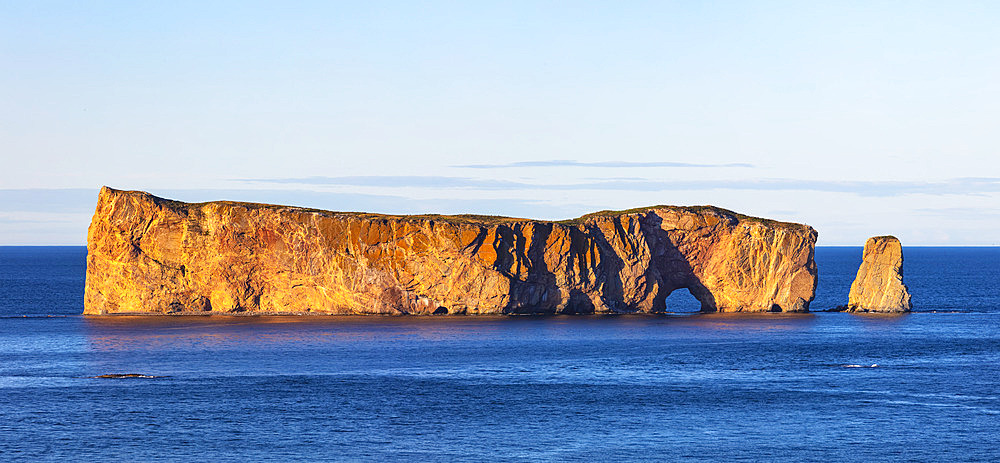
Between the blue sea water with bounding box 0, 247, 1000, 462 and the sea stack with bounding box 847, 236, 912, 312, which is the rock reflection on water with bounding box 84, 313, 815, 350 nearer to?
the blue sea water with bounding box 0, 247, 1000, 462

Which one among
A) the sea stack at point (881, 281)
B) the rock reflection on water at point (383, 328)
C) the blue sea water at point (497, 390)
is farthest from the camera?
the sea stack at point (881, 281)

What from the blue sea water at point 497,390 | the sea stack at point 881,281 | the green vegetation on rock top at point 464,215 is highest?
the green vegetation on rock top at point 464,215

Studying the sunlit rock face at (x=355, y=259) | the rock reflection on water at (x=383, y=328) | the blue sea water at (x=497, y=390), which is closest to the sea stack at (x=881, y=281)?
the sunlit rock face at (x=355, y=259)

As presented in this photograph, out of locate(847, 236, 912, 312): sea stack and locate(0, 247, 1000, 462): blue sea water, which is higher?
locate(847, 236, 912, 312): sea stack

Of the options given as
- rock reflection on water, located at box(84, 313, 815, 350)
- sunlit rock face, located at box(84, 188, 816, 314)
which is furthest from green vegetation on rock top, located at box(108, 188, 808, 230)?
rock reflection on water, located at box(84, 313, 815, 350)

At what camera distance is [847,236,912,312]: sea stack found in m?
125

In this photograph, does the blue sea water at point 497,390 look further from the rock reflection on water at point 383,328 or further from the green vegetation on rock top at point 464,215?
the green vegetation on rock top at point 464,215

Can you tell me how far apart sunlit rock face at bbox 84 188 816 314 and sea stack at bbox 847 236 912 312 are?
7.34 meters

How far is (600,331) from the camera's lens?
109188mm

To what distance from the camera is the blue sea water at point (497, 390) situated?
2253 inches

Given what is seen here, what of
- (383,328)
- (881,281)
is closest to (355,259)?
(383,328)

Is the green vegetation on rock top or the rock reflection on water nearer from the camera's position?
the rock reflection on water

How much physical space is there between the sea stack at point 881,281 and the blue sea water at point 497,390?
984 centimetres

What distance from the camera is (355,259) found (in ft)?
392
